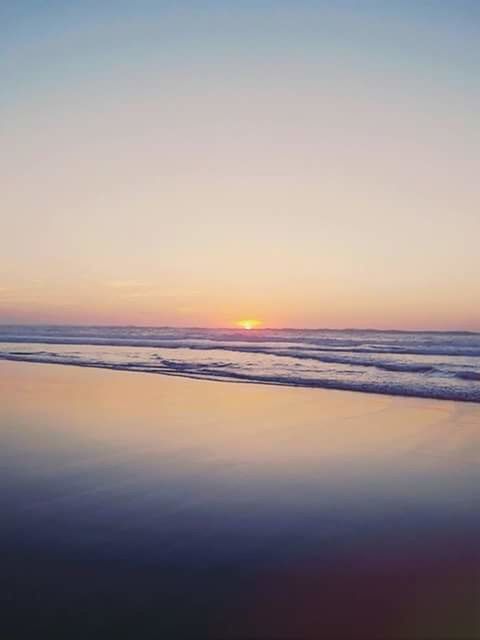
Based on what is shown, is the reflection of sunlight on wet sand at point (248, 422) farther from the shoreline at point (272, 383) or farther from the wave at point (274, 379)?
the wave at point (274, 379)

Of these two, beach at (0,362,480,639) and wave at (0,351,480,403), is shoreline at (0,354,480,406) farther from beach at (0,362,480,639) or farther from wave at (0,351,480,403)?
beach at (0,362,480,639)

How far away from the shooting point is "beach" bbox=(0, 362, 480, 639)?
331cm

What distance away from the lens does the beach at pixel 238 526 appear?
10.9 ft

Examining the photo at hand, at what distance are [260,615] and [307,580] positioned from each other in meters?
0.59

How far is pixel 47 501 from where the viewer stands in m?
5.13

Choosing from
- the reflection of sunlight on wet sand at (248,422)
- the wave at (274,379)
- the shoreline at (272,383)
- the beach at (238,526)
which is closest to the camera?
the beach at (238,526)

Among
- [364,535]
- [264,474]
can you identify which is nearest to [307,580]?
[364,535]

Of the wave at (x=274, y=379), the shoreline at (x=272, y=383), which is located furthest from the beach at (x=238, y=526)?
the wave at (x=274, y=379)

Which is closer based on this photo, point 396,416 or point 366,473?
point 366,473

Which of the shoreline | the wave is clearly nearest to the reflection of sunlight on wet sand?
the shoreline

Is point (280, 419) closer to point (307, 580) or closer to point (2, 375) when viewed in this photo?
point (307, 580)

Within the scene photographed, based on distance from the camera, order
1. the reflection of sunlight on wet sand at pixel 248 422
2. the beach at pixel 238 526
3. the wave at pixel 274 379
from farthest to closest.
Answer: the wave at pixel 274 379
the reflection of sunlight on wet sand at pixel 248 422
the beach at pixel 238 526

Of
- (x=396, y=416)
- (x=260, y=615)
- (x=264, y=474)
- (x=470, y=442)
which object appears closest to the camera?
(x=260, y=615)

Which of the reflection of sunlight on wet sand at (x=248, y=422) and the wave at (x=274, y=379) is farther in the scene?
the wave at (x=274, y=379)
